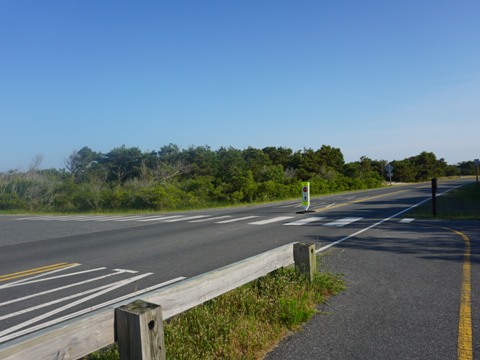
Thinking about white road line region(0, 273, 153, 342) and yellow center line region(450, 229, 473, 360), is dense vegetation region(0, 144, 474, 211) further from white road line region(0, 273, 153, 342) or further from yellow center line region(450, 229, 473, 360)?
yellow center line region(450, 229, 473, 360)

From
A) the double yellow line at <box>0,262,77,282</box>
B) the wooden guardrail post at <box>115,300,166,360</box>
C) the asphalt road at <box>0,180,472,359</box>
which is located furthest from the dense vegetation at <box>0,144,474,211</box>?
the wooden guardrail post at <box>115,300,166,360</box>

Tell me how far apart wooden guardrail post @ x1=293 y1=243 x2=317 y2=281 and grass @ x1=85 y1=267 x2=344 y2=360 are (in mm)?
111

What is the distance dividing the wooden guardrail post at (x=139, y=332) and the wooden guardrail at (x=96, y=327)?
0.05 meters

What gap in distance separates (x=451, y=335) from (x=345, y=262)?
3624mm

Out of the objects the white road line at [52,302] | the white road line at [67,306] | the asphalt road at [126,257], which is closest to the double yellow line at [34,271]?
the asphalt road at [126,257]

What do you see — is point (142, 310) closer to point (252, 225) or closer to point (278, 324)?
point (278, 324)

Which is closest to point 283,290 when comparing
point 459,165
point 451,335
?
point 451,335

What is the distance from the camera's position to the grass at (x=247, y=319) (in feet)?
11.5

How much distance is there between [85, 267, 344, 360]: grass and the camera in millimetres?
3504

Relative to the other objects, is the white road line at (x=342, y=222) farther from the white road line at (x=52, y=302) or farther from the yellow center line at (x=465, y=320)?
the white road line at (x=52, y=302)

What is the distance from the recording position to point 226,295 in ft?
15.6

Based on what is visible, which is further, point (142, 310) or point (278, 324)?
point (278, 324)

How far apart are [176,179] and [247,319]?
43.3 metres

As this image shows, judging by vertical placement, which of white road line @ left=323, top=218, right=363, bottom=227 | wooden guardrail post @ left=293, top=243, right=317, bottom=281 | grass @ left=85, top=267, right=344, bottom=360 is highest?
wooden guardrail post @ left=293, top=243, right=317, bottom=281
